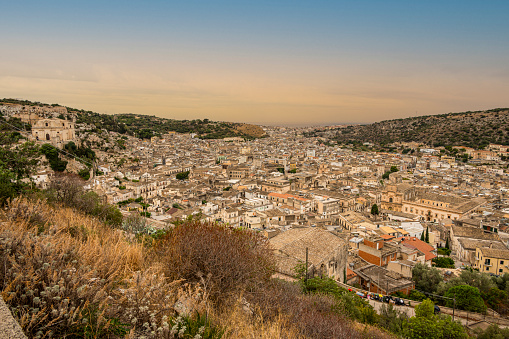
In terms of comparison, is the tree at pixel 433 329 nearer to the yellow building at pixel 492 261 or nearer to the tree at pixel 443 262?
the tree at pixel 443 262

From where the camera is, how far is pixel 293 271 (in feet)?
32.9

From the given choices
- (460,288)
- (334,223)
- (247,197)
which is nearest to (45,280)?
(460,288)

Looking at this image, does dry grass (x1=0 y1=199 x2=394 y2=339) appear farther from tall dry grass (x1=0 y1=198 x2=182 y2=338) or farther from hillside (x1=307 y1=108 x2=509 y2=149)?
hillside (x1=307 y1=108 x2=509 y2=149)

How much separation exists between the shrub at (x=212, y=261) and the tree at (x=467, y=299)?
1195 centimetres

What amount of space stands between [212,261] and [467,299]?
13.2 metres

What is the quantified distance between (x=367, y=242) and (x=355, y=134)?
114707 mm

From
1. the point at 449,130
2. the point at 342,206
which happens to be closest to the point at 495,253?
the point at 342,206

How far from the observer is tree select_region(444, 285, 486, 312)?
42.7ft

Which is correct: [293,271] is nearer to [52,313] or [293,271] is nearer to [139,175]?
[52,313]

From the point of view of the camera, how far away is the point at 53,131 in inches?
1559

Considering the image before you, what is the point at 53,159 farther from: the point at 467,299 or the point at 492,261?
the point at 492,261

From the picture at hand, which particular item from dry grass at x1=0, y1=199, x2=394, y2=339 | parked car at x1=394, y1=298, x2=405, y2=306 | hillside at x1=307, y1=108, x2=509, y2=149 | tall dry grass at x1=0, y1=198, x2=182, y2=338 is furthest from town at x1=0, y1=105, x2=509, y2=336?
hillside at x1=307, y1=108, x2=509, y2=149

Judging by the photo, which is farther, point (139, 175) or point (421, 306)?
point (139, 175)

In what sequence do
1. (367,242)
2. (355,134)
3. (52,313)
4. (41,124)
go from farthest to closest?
(355,134)
(41,124)
(367,242)
(52,313)
